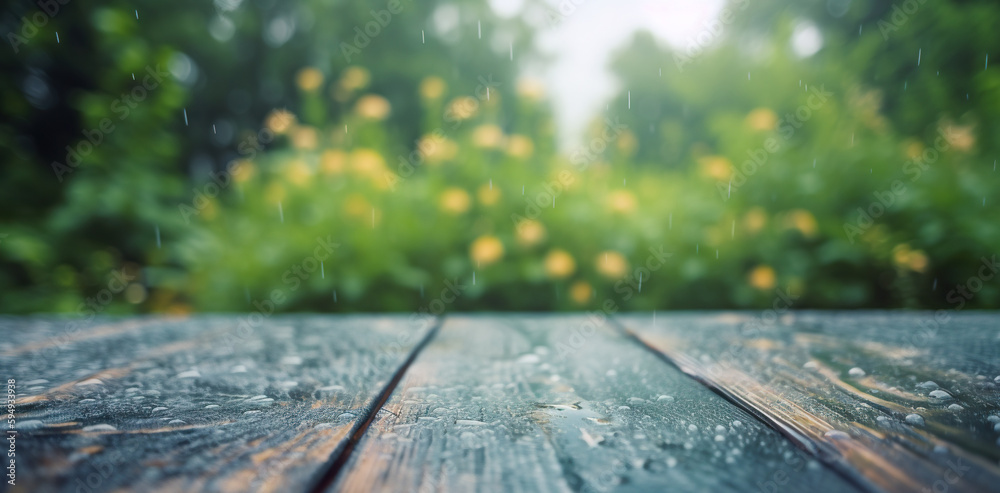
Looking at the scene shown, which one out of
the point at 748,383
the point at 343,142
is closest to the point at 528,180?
the point at 343,142

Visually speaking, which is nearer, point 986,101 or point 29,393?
point 29,393

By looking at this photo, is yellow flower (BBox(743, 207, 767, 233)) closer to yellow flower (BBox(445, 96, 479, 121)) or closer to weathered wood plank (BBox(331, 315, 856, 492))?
yellow flower (BBox(445, 96, 479, 121))

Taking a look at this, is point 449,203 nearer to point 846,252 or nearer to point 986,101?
point 846,252

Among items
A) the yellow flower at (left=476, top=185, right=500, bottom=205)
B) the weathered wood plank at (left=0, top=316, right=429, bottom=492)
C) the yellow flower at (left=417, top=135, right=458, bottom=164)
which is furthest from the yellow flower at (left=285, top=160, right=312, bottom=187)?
the weathered wood plank at (left=0, top=316, right=429, bottom=492)

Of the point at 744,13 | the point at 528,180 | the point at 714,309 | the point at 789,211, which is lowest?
the point at 714,309

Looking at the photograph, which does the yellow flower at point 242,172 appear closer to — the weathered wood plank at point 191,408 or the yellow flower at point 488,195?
the yellow flower at point 488,195
